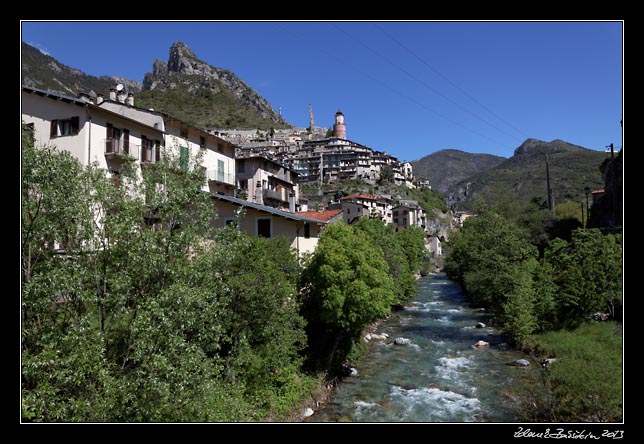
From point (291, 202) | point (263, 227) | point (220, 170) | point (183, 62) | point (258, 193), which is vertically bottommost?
point (263, 227)

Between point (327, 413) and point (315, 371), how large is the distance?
10.0ft

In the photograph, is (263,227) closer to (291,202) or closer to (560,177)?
(291,202)

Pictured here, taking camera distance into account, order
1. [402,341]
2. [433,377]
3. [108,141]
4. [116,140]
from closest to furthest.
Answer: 1. [433,377]
2. [108,141]
3. [116,140]
4. [402,341]

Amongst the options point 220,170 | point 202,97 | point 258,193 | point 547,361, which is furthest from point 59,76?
point 547,361

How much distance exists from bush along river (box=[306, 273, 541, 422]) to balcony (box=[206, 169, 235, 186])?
19257mm

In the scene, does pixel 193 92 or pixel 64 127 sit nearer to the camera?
pixel 64 127

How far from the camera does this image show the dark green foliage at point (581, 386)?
16.1 metres

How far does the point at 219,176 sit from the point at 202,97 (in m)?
143

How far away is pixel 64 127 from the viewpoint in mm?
25125

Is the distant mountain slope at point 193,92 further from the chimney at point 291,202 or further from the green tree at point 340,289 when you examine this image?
the green tree at point 340,289

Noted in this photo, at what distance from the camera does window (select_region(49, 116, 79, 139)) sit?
81.8 ft

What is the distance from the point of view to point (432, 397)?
68.8 feet

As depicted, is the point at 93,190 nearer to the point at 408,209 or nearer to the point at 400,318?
the point at 400,318
